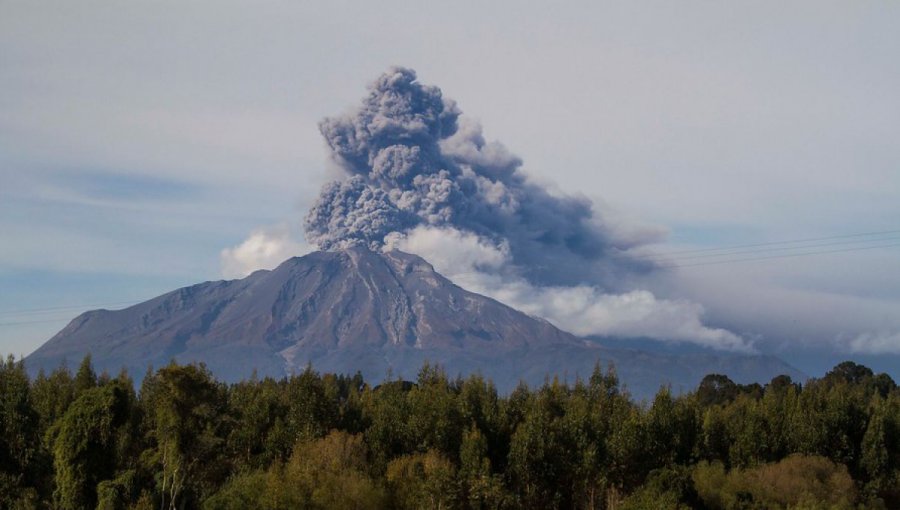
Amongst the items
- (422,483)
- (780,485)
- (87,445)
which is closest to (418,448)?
(422,483)

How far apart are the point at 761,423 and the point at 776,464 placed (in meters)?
5.49

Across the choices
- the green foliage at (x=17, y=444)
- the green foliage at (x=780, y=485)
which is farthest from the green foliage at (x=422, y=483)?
the green foliage at (x=17, y=444)

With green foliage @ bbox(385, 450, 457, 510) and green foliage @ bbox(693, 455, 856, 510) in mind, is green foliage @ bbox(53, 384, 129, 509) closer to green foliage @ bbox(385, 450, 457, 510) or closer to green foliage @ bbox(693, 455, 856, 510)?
green foliage @ bbox(385, 450, 457, 510)

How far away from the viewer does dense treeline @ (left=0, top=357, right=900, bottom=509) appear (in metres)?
53.1

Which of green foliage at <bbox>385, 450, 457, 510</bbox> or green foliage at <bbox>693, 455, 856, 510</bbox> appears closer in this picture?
green foliage at <bbox>385, 450, 457, 510</bbox>

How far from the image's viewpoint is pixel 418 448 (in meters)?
64.0

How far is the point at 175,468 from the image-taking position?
171 ft

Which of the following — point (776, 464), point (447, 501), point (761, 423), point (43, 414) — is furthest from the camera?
point (761, 423)

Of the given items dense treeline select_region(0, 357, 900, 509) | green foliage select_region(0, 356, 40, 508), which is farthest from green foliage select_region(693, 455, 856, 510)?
green foliage select_region(0, 356, 40, 508)

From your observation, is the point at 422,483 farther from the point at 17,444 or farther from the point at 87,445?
the point at 17,444

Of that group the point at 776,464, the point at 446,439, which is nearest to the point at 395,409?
the point at 446,439

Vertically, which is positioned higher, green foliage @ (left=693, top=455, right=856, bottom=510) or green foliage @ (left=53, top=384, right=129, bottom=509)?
green foliage @ (left=53, top=384, right=129, bottom=509)

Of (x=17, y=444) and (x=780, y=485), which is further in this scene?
(x=780, y=485)

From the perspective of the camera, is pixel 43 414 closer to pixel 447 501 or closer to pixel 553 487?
pixel 447 501
